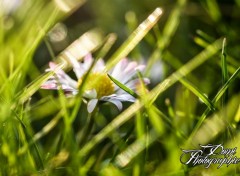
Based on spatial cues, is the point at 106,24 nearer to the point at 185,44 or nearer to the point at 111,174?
the point at 185,44

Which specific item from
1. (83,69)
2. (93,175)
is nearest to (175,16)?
(83,69)

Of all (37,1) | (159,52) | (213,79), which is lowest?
(213,79)

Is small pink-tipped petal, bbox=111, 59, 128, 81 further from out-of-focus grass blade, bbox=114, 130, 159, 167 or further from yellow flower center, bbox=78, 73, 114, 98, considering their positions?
out-of-focus grass blade, bbox=114, 130, 159, 167

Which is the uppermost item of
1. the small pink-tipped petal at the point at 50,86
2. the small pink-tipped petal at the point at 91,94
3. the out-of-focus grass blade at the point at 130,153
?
the small pink-tipped petal at the point at 50,86

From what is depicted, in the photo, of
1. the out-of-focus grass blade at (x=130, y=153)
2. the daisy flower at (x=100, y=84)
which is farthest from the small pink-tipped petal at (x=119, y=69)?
the out-of-focus grass blade at (x=130, y=153)

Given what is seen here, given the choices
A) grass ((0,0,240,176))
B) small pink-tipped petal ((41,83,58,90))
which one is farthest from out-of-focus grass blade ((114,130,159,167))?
small pink-tipped petal ((41,83,58,90))

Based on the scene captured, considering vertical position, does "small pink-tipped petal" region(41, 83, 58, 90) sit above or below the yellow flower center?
above

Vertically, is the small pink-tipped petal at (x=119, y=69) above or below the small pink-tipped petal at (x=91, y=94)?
below

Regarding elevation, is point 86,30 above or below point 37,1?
below

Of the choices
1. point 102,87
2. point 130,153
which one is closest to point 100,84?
point 102,87

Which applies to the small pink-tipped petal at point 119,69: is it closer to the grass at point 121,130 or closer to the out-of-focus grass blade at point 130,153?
the grass at point 121,130

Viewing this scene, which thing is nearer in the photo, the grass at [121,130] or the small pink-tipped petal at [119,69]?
the grass at [121,130]
